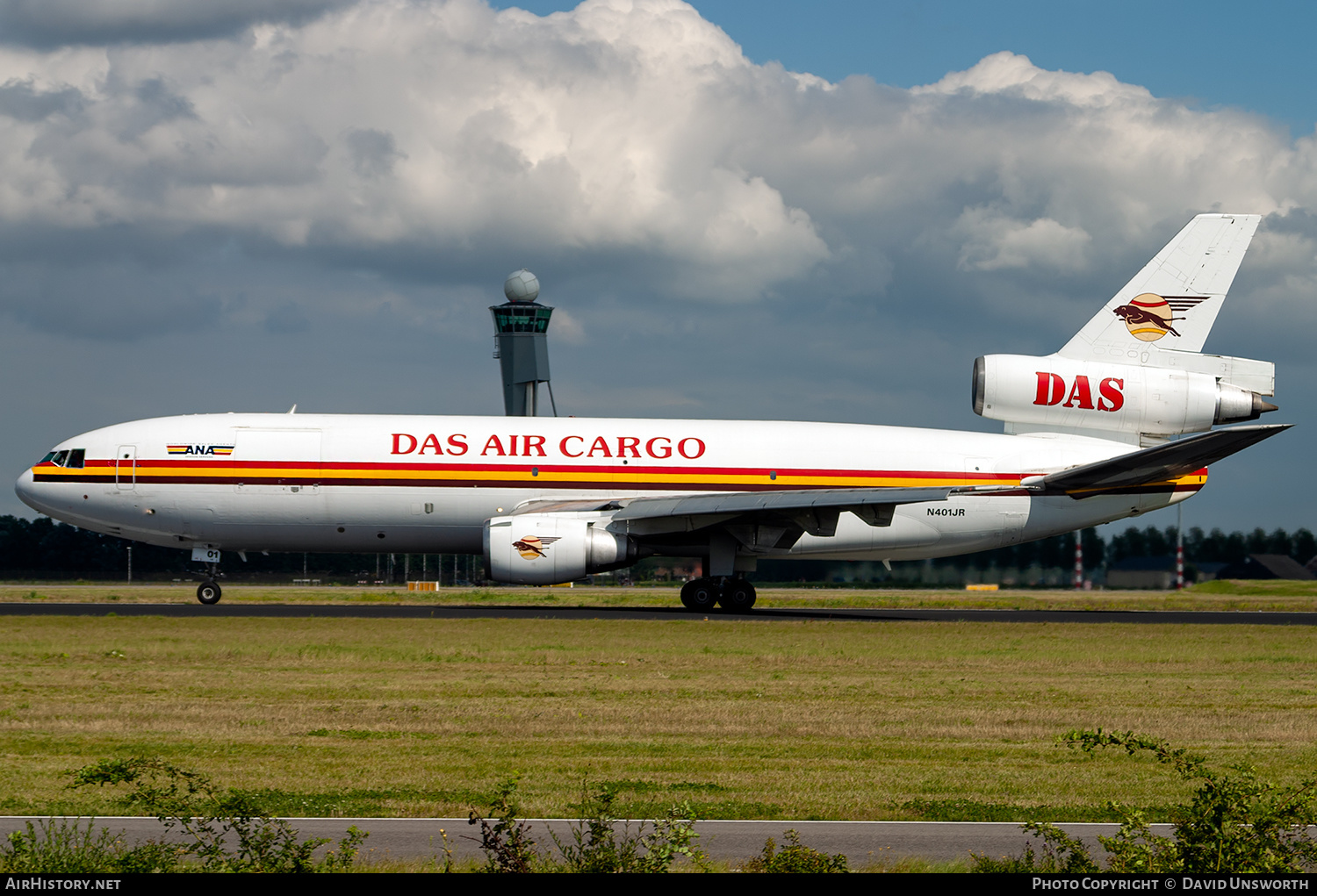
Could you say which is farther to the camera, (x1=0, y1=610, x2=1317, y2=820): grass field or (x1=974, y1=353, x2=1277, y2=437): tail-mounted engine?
(x1=974, y1=353, x2=1277, y2=437): tail-mounted engine

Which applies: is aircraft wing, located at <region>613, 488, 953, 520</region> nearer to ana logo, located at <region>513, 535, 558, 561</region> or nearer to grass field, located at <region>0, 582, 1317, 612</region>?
ana logo, located at <region>513, 535, 558, 561</region>

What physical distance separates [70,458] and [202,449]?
375 centimetres

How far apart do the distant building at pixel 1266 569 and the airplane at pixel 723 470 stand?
3130 centimetres

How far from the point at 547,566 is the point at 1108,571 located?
37191mm

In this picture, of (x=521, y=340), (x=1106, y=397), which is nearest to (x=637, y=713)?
(x=1106, y=397)

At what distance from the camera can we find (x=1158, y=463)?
110 ft

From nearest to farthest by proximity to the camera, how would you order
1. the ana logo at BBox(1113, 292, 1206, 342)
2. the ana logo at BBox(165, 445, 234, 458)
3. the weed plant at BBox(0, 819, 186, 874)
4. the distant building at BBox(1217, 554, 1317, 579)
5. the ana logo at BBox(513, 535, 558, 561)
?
1. the weed plant at BBox(0, 819, 186, 874)
2. the ana logo at BBox(513, 535, 558, 561)
3. the ana logo at BBox(165, 445, 234, 458)
4. the ana logo at BBox(1113, 292, 1206, 342)
5. the distant building at BBox(1217, 554, 1317, 579)

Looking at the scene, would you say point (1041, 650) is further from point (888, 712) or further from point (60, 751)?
point (60, 751)

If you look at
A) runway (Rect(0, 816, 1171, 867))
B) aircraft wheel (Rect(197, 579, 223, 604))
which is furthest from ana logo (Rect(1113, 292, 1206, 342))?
runway (Rect(0, 816, 1171, 867))

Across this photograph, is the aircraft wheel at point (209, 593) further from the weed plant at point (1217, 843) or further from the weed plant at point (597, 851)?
the weed plant at point (1217, 843)

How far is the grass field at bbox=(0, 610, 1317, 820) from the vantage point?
38.5ft

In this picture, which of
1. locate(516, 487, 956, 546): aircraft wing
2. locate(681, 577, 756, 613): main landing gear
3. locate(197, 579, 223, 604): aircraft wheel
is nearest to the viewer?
locate(516, 487, 956, 546): aircraft wing

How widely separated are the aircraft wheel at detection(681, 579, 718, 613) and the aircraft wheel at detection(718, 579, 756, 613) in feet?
1.09

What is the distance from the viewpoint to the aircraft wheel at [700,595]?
114 ft
